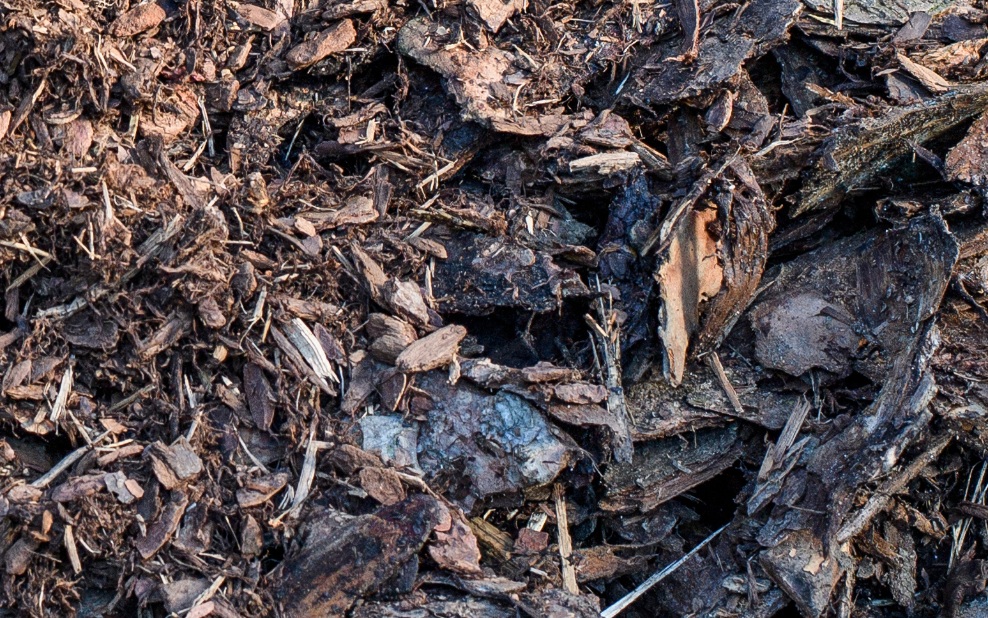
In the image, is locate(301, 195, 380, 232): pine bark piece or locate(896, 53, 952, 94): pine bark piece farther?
locate(896, 53, 952, 94): pine bark piece

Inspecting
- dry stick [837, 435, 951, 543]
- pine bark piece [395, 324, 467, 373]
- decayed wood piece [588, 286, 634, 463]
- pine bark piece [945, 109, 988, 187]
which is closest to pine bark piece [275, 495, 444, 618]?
pine bark piece [395, 324, 467, 373]

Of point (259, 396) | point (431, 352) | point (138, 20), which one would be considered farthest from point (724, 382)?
point (138, 20)

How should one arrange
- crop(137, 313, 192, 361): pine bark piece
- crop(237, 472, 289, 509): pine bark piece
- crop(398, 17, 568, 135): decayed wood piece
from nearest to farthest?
crop(237, 472, 289, 509): pine bark piece
crop(137, 313, 192, 361): pine bark piece
crop(398, 17, 568, 135): decayed wood piece

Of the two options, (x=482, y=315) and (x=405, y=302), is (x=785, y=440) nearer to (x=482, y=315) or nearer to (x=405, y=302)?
(x=482, y=315)

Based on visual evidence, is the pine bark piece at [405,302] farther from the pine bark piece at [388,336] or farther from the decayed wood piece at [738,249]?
the decayed wood piece at [738,249]

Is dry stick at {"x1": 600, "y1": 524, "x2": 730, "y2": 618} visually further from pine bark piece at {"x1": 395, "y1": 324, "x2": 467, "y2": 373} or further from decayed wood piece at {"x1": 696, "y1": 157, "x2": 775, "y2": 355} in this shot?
pine bark piece at {"x1": 395, "y1": 324, "x2": 467, "y2": 373}

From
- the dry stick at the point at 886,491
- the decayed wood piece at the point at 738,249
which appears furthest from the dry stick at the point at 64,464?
the dry stick at the point at 886,491
